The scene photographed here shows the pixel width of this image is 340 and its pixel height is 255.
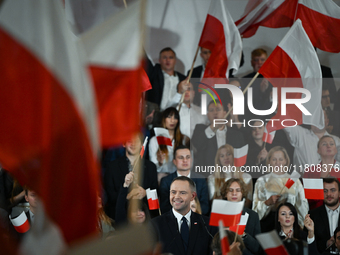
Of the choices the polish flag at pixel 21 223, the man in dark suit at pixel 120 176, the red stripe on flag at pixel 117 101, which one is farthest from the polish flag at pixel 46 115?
the man in dark suit at pixel 120 176

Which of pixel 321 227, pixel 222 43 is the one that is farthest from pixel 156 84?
pixel 321 227

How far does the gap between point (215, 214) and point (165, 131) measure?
1.75 m

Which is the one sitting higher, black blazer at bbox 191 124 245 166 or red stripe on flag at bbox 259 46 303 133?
red stripe on flag at bbox 259 46 303 133

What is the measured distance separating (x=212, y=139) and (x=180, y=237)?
1.64 meters

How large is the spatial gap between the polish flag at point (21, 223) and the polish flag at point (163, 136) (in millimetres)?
1673

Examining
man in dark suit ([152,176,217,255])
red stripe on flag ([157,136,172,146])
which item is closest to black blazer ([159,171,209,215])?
red stripe on flag ([157,136,172,146])

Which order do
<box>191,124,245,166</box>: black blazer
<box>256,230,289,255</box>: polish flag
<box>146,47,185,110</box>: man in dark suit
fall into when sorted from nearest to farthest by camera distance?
1. <box>256,230,289,255</box>: polish flag
2. <box>191,124,245,166</box>: black blazer
3. <box>146,47,185,110</box>: man in dark suit

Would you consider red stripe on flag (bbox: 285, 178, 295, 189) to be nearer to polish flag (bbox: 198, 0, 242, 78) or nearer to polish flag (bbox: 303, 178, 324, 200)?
polish flag (bbox: 303, 178, 324, 200)

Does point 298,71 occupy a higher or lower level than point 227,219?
higher

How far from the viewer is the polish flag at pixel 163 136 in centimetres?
451

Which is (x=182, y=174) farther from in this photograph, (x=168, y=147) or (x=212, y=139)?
(x=212, y=139)

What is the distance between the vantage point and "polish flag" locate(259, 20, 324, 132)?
4.45 meters

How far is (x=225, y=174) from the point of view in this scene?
14.5 feet

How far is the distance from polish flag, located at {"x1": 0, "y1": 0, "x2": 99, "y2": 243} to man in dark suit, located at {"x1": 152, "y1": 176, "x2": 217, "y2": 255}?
1.60 metres
